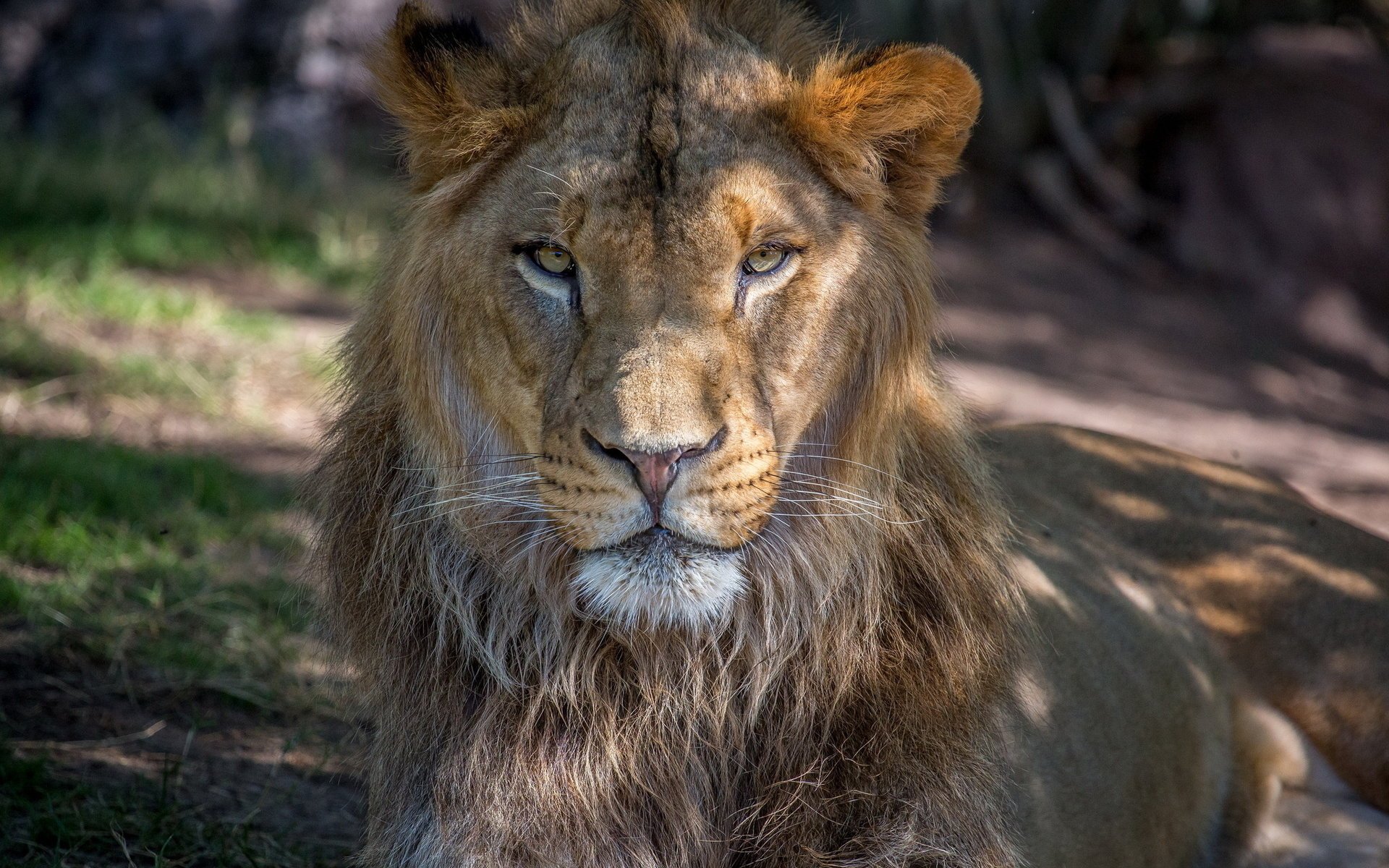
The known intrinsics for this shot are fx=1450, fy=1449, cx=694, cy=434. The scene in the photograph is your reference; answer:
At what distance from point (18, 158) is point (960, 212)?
6178 millimetres

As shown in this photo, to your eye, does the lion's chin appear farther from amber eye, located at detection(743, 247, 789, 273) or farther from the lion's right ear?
the lion's right ear

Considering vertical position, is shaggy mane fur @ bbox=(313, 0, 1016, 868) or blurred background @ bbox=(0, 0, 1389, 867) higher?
shaggy mane fur @ bbox=(313, 0, 1016, 868)

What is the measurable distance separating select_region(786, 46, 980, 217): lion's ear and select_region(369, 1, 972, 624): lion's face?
0.04 meters

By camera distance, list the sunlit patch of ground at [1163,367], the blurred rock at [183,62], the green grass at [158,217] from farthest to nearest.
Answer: the blurred rock at [183,62], the sunlit patch of ground at [1163,367], the green grass at [158,217]

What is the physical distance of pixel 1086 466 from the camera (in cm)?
396

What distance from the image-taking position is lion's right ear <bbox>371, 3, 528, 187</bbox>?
262 cm

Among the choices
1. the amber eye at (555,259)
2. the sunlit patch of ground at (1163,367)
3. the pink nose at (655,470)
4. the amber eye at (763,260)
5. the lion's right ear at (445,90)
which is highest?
Answer: the lion's right ear at (445,90)

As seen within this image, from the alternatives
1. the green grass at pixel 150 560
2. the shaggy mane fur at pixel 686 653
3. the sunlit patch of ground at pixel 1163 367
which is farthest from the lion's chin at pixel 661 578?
the sunlit patch of ground at pixel 1163 367

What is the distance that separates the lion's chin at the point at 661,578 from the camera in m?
2.36

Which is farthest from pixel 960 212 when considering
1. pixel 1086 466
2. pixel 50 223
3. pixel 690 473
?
pixel 690 473

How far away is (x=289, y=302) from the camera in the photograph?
7629mm

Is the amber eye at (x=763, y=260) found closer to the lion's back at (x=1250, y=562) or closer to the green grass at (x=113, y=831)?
the lion's back at (x=1250, y=562)

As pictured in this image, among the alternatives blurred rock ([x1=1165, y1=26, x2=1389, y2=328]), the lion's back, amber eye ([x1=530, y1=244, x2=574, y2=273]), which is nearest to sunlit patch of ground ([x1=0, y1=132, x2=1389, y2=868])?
blurred rock ([x1=1165, y1=26, x2=1389, y2=328])

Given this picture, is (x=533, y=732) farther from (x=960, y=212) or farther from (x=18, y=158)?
(x=960, y=212)
